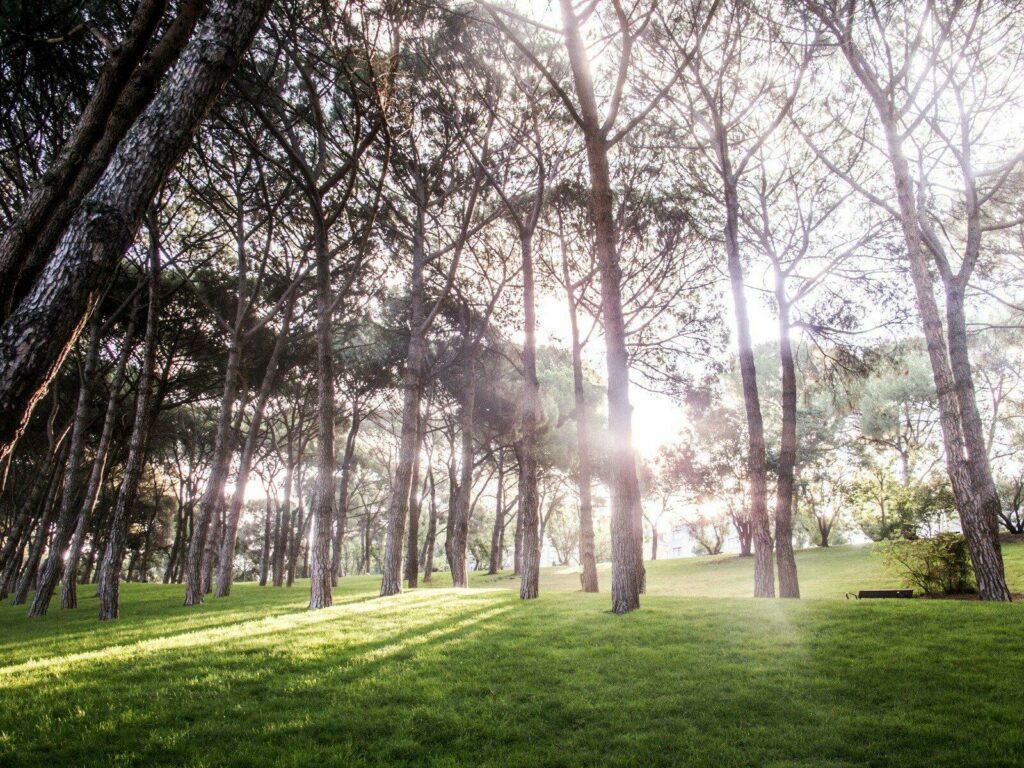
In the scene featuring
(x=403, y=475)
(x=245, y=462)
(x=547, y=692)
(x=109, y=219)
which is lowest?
(x=547, y=692)

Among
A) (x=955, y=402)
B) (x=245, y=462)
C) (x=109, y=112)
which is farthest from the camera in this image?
(x=245, y=462)

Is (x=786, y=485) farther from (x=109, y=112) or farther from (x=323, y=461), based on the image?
(x=109, y=112)

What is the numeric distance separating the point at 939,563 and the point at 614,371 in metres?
10.2

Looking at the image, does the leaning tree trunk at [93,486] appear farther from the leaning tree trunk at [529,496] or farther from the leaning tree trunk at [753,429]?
the leaning tree trunk at [753,429]

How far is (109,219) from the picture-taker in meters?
3.77

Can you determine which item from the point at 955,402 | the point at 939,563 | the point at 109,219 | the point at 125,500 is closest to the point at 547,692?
the point at 109,219

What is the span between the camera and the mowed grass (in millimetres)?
3768

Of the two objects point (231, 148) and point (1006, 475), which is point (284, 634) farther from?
point (1006, 475)

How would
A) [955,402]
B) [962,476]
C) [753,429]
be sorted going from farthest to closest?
[753,429] < [955,402] < [962,476]

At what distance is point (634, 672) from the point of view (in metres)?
5.46

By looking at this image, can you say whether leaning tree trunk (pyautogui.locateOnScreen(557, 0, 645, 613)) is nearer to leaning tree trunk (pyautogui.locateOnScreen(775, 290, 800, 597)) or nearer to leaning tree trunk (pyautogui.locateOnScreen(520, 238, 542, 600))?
leaning tree trunk (pyautogui.locateOnScreen(520, 238, 542, 600))

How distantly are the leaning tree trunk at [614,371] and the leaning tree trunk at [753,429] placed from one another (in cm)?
369

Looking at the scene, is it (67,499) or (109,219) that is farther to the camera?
(67,499)

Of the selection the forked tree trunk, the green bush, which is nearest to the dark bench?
the green bush
